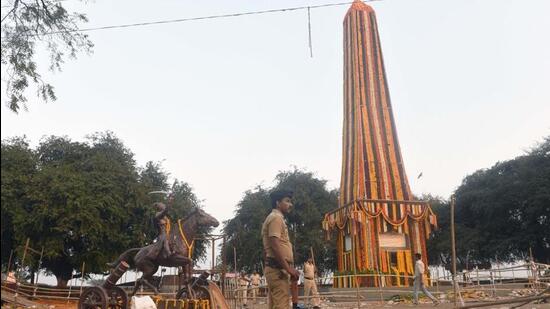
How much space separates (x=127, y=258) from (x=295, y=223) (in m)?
22.4

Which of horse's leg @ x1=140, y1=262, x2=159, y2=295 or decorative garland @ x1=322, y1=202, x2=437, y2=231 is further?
decorative garland @ x1=322, y1=202, x2=437, y2=231

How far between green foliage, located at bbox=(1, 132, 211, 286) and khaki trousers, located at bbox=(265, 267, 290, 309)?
17.4 metres

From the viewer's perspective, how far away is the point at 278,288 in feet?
16.1

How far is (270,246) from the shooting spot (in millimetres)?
4980

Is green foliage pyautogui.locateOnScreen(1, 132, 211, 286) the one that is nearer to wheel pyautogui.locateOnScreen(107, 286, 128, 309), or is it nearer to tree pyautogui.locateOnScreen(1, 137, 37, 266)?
tree pyautogui.locateOnScreen(1, 137, 37, 266)

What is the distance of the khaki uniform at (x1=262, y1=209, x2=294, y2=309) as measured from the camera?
4894 millimetres

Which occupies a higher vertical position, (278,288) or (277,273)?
(277,273)

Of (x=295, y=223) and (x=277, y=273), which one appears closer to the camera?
(x=277, y=273)

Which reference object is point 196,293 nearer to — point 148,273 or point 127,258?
point 148,273

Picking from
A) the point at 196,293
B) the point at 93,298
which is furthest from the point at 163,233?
the point at 93,298

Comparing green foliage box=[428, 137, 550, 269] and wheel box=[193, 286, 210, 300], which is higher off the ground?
green foliage box=[428, 137, 550, 269]

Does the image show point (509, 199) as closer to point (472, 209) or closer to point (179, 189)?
point (472, 209)

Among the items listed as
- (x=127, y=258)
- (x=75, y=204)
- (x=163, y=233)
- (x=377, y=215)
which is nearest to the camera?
(x=163, y=233)

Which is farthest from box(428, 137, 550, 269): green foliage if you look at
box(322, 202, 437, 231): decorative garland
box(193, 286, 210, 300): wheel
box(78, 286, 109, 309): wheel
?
box(78, 286, 109, 309): wheel
